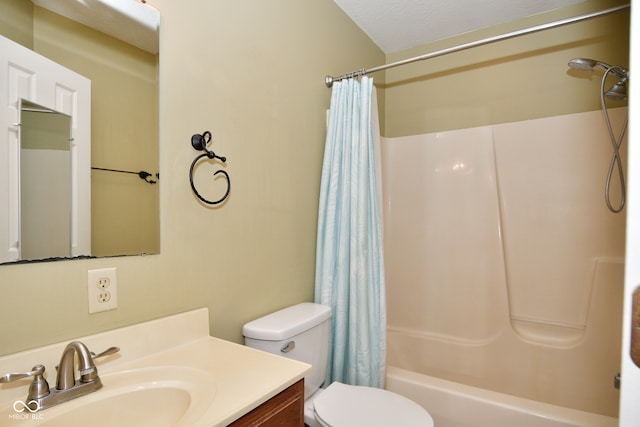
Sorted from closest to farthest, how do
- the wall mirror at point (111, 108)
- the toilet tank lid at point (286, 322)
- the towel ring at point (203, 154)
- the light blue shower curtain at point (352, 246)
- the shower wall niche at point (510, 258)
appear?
the wall mirror at point (111, 108) < the towel ring at point (203, 154) < the toilet tank lid at point (286, 322) < the light blue shower curtain at point (352, 246) < the shower wall niche at point (510, 258)

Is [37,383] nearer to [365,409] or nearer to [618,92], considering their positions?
[365,409]

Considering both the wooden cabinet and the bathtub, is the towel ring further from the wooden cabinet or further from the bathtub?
the bathtub

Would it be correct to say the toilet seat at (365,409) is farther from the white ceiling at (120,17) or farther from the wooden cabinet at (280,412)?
the white ceiling at (120,17)

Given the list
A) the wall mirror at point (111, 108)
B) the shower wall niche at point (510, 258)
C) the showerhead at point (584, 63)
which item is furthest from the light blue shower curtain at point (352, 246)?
the showerhead at point (584, 63)

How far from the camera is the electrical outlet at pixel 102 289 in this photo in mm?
922

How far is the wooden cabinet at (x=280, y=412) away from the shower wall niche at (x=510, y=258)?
1.55 m

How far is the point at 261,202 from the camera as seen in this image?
1486 mm

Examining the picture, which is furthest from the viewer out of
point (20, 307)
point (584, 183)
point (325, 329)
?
point (584, 183)

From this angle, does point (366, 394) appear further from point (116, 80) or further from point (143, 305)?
point (116, 80)

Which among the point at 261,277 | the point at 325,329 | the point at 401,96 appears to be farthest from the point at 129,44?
the point at 401,96

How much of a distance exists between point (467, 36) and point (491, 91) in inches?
17.9

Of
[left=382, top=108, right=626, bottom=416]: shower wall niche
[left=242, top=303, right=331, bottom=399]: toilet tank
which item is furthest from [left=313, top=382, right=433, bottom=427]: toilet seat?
[left=382, top=108, right=626, bottom=416]: shower wall niche

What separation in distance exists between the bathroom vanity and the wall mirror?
A: 26 centimetres

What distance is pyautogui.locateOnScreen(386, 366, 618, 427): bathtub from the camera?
1373 millimetres
